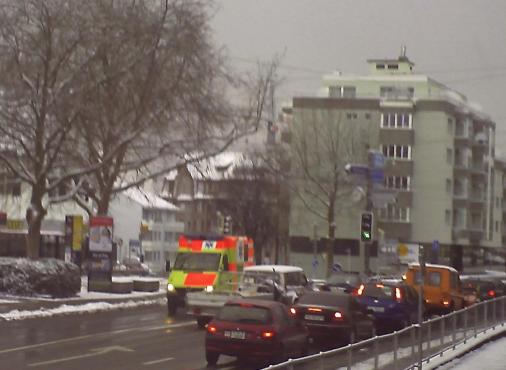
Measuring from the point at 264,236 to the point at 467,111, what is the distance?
2047cm

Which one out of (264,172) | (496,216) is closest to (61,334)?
(264,172)

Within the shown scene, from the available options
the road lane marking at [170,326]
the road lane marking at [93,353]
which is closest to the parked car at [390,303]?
the road lane marking at [170,326]

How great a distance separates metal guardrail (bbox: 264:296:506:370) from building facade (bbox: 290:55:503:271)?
51.0 meters

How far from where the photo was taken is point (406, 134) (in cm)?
8481

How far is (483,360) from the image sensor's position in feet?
79.4

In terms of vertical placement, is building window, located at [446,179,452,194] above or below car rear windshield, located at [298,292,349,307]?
above

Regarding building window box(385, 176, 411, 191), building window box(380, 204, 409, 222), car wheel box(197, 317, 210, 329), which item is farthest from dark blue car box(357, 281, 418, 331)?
building window box(380, 204, 409, 222)

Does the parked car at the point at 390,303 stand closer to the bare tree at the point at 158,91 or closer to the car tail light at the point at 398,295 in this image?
the car tail light at the point at 398,295

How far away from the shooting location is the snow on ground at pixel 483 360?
2266cm

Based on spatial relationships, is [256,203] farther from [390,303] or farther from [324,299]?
[324,299]

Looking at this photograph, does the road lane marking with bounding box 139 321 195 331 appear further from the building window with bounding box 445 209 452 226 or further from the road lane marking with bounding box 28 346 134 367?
the building window with bounding box 445 209 452 226

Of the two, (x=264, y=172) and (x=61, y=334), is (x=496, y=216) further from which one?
(x=61, y=334)

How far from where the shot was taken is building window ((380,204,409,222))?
284 ft

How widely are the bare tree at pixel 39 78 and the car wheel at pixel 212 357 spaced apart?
20.1m
